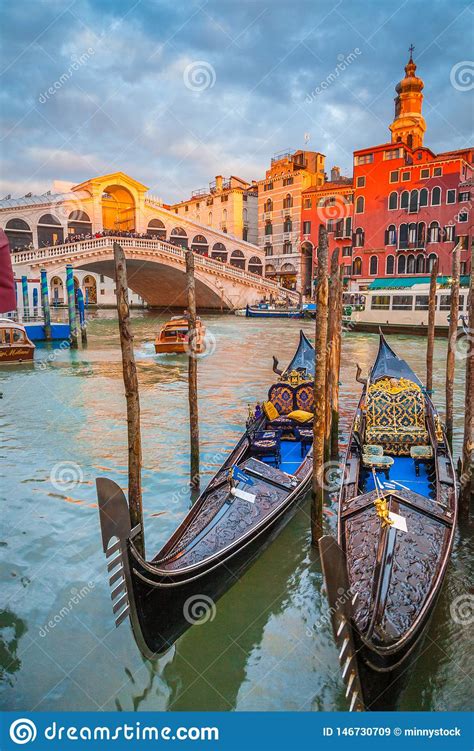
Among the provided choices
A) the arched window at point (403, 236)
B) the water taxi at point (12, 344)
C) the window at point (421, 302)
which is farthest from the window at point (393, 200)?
the water taxi at point (12, 344)

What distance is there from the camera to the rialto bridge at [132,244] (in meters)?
22.8

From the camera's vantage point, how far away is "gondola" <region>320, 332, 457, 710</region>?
2.17 meters

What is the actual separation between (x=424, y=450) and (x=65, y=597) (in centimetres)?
A: 319

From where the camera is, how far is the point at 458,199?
75.3 feet

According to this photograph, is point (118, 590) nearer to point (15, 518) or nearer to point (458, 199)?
point (15, 518)

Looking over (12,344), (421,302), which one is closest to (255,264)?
(421,302)

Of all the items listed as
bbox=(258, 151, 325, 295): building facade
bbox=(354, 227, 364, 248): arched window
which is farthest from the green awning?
bbox=(258, 151, 325, 295): building facade

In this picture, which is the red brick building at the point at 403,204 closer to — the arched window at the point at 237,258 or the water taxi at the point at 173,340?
the arched window at the point at 237,258

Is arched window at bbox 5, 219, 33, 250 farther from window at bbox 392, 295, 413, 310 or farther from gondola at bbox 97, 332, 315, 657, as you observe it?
gondola at bbox 97, 332, 315, 657

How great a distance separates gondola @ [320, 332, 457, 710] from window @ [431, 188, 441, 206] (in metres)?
20.6

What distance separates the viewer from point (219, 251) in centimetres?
3256

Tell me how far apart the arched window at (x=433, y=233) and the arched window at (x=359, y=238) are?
11.2 ft

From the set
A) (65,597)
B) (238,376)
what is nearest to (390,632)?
(65,597)

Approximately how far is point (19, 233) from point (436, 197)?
20.4 meters
